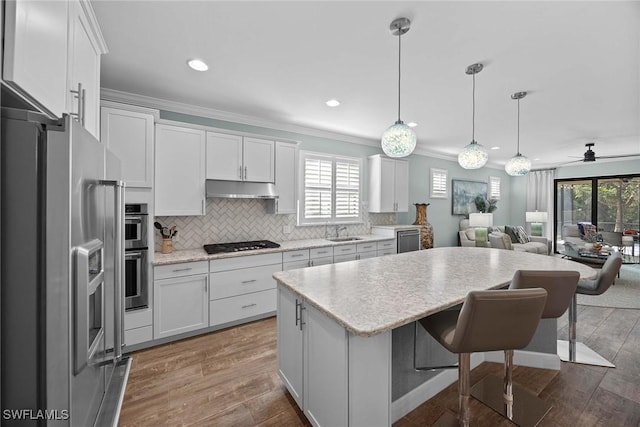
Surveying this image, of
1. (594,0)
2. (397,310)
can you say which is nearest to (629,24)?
(594,0)

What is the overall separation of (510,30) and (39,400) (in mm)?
3064

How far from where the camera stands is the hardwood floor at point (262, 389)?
1714 mm

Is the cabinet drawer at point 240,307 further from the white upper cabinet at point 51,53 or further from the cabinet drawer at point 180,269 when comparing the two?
the white upper cabinet at point 51,53

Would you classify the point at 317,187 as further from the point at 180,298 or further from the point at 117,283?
the point at 117,283

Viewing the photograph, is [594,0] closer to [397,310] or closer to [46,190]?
[397,310]

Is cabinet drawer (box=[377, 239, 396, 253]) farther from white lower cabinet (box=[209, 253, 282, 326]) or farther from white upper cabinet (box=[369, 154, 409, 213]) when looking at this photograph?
white lower cabinet (box=[209, 253, 282, 326])

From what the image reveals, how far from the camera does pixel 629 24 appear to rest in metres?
1.82

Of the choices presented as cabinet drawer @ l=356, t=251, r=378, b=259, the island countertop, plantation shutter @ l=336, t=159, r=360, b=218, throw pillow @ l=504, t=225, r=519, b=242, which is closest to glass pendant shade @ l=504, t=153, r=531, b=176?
the island countertop

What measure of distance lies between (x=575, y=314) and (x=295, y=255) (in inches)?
112

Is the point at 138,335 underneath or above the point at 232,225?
underneath

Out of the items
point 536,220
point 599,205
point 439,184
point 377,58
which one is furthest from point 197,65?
point 599,205

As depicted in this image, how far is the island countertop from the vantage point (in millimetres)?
1235

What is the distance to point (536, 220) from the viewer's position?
682 cm

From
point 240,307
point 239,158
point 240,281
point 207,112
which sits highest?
point 207,112
